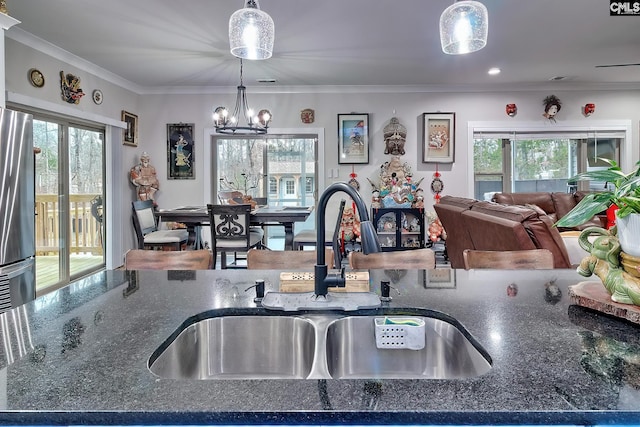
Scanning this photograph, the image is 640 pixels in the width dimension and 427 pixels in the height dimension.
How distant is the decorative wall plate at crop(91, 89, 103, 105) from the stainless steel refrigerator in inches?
96.9

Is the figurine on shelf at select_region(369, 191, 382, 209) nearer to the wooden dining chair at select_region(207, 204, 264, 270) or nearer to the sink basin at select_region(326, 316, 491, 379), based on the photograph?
the wooden dining chair at select_region(207, 204, 264, 270)

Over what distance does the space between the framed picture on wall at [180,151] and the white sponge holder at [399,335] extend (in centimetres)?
Answer: 543

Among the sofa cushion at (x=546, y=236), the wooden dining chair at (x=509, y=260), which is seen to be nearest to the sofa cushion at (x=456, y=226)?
the sofa cushion at (x=546, y=236)

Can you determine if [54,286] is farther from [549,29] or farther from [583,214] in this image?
[549,29]

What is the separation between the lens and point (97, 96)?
492 centimetres

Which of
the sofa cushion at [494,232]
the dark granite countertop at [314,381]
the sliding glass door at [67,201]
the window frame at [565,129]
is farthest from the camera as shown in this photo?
the window frame at [565,129]

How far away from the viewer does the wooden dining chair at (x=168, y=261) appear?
6.27 ft

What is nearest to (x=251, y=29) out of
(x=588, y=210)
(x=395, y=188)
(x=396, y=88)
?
(x=588, y=210)

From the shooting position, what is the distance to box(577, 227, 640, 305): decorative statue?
0.94 metres

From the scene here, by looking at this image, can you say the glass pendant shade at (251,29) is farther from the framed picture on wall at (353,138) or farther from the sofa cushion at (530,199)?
the sofa cushion at (530,199)

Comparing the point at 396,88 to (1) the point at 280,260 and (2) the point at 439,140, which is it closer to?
(2) the point at 439,140

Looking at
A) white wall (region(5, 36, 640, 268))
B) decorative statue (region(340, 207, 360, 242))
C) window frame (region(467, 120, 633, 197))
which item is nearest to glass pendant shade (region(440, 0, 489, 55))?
decorative statue (region(340, 207, 360, 242))

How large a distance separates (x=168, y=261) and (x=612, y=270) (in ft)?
5.64

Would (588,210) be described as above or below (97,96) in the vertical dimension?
below
